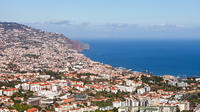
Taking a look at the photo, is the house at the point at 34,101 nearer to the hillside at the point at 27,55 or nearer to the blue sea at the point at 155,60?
the hillside at the point at 27,55

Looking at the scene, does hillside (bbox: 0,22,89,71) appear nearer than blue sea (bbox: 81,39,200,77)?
Yes

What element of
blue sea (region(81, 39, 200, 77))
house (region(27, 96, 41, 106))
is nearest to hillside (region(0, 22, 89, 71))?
blue sea (region(81, 39, 200, 77))

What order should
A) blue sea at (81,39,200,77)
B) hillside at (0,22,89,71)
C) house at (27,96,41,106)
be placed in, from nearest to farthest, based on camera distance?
house at (27,96,41,106) < hillside at (0,22,89,71) < blue sea at (81,39,200,77)

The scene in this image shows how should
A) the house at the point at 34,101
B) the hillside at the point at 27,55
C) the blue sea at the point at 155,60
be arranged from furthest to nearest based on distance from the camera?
the blue sea at the point at 155,60 → the hillside at the point at 27,55 → the house at the point at 34,101

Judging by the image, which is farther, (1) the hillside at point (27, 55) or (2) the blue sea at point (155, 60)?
(2) the blue sea at point (155, 60)

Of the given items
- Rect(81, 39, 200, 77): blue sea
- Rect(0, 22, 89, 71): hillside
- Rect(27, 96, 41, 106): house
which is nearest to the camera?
Rect(27, 96, 41, 106): house

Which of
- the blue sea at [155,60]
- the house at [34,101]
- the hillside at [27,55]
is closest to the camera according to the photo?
the house at [34,101]

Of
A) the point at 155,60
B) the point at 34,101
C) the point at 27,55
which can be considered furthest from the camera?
the point at 155,60

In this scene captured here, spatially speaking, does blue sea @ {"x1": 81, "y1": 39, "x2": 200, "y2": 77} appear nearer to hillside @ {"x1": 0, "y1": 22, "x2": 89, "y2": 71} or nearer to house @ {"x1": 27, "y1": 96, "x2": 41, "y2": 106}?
hillside @ {"x1": 0, "y1": 22, "x2": 89, "y2": 71}

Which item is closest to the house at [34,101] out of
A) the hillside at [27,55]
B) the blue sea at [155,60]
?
the hillside at [27,55]

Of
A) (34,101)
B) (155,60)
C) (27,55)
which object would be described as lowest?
(34,101)

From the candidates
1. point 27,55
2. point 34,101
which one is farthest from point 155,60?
point 34,101

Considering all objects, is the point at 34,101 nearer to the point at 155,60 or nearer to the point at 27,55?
the point at 27,55

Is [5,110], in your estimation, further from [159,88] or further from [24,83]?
[159,88]
